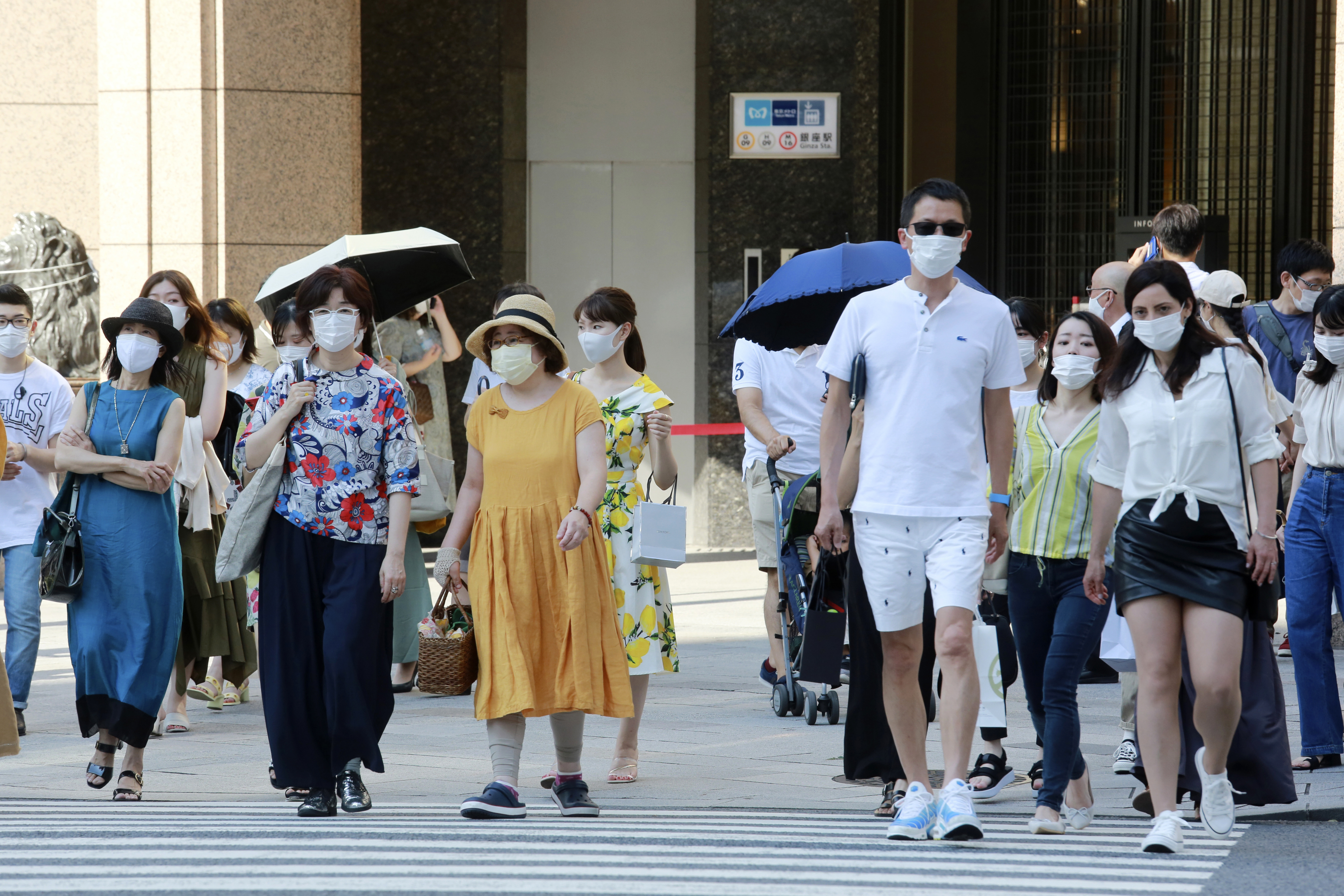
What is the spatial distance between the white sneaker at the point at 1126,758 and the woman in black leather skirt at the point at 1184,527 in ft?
3.79

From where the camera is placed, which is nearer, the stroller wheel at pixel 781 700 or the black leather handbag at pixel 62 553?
the black leather handbag at pixel 62 553

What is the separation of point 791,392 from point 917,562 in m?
3.06

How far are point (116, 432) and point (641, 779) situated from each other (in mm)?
2475

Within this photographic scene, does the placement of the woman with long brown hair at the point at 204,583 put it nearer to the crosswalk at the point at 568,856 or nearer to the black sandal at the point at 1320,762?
the crosswalk at the point at 568,856

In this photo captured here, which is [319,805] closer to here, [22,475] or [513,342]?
[513,342]

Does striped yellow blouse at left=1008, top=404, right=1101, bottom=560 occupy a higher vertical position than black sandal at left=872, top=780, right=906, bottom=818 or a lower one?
higher

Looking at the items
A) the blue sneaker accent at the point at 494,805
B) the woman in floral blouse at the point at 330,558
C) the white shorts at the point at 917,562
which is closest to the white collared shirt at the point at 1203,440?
the white shorts at the point at 917,562

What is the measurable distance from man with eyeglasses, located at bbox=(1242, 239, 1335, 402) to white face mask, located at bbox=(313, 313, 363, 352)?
494cm

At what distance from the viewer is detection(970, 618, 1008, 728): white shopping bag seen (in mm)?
6754

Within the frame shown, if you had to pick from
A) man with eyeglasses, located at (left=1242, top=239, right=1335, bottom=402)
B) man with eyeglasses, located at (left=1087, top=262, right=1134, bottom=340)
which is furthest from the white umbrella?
man with eyeglasses, located at (left=1242, top=239, right=1335, bottom=402)

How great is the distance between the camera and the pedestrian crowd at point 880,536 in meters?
5.85

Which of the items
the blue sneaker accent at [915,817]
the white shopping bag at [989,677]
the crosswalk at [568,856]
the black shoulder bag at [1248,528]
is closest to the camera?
the crosswalk at [568,856]

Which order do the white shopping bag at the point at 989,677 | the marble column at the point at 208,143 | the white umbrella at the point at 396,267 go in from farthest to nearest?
1. the marble column at the point at 208,143
2. the white umbrella at the point at 396,267
3. the white shopping bag at the point at 989,677

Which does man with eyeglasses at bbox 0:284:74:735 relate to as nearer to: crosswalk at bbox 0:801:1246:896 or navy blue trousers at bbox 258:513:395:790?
crosswalk at bbox 0:801:1246:896
